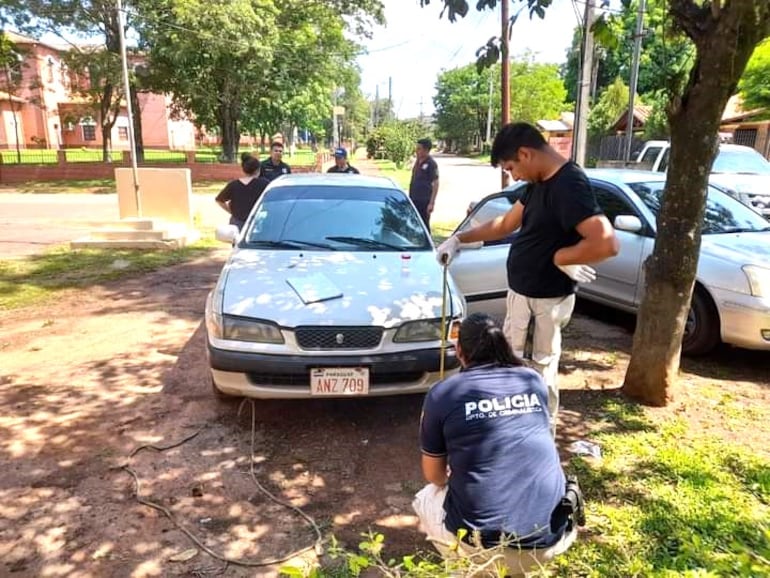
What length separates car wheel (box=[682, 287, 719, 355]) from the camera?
4855mm

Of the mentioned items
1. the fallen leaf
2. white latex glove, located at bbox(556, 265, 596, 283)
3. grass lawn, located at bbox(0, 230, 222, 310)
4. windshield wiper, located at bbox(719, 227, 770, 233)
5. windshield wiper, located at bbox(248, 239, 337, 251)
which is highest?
white latex glove, located at bbox(556, 265, 596, 283)

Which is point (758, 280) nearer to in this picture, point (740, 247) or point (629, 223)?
point (740, 247)

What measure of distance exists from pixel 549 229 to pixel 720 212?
3.63 metres

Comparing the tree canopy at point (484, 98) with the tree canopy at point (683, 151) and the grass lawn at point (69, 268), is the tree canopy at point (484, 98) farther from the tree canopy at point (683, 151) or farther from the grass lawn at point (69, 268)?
the tree canopy at point (683, 151)

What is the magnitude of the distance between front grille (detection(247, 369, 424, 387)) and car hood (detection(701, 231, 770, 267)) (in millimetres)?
2998

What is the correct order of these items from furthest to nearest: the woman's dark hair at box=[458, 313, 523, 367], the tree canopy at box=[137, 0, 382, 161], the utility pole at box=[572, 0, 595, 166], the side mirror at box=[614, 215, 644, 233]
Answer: the tree canopy at box=[137, 0, 382, 161] → the utility pole at box=[572, 0, 595, 166] → the side mirror at box=[614, 215, 644, 233] → the woman's dark hair at box=[458, 313, 523, 367]

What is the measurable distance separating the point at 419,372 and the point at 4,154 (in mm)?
29014

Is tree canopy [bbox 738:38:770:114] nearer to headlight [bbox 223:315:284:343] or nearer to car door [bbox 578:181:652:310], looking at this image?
car door [bbox 578:181:652:310]

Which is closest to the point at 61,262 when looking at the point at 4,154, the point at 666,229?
the point at 666,229

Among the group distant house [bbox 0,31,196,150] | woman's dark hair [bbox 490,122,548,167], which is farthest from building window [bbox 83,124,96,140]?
woman's dark hair [bbox 490,122,548,167]

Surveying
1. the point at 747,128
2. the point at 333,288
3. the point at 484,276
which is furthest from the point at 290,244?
the point at 747,128

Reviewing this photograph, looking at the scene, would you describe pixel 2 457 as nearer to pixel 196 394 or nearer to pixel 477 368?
pixel 196 394

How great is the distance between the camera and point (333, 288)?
3781mm

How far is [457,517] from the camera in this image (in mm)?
2023
